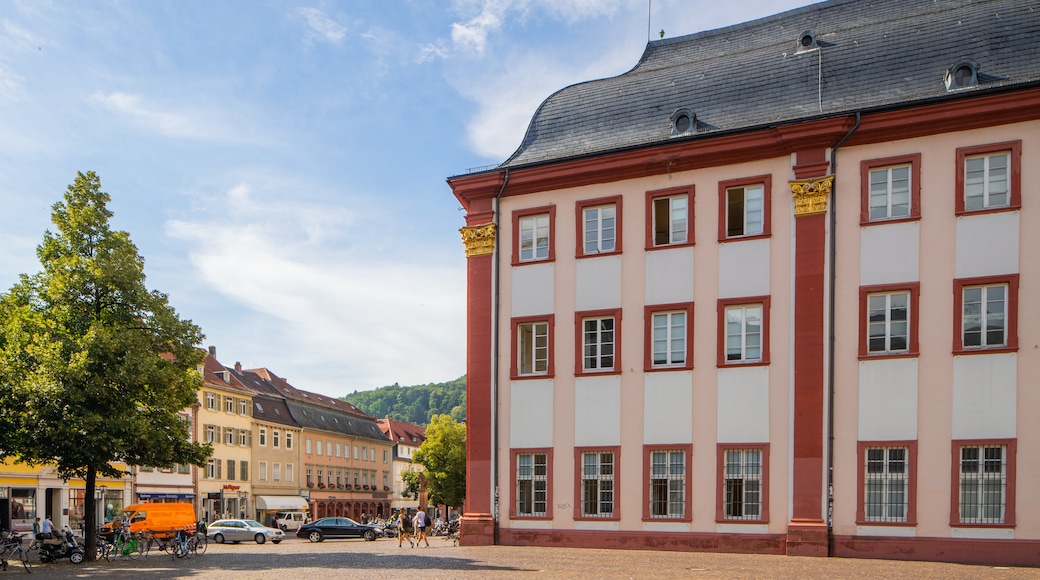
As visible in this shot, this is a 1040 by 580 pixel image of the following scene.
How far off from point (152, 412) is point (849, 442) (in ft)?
62.8

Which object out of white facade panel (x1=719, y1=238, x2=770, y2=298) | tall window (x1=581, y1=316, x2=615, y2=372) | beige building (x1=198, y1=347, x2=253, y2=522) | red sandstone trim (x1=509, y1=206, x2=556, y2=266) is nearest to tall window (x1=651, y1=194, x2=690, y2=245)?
white facade panel (x1=719, y1=238, x2=770, y2=298)

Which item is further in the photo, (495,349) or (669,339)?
(495,349)

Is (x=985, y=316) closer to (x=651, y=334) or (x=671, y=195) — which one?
(x=651, y=334)

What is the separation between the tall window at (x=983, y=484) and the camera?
22844 mm

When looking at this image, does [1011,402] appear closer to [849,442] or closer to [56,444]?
[849,442]

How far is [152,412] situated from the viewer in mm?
30375

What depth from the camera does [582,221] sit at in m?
28.2

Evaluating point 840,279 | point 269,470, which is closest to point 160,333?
point 840,279

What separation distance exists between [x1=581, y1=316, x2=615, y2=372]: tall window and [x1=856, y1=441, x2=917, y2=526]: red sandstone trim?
21.4ft

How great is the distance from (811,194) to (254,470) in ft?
196

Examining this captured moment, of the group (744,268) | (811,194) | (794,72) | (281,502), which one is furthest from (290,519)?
(811,194)

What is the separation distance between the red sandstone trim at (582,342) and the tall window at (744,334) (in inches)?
111

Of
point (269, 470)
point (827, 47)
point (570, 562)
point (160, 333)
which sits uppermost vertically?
point (827, 47)

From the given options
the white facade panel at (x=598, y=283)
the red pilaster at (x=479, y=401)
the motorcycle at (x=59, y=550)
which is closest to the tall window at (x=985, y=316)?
the white facade panel at (x=598, y=283)
